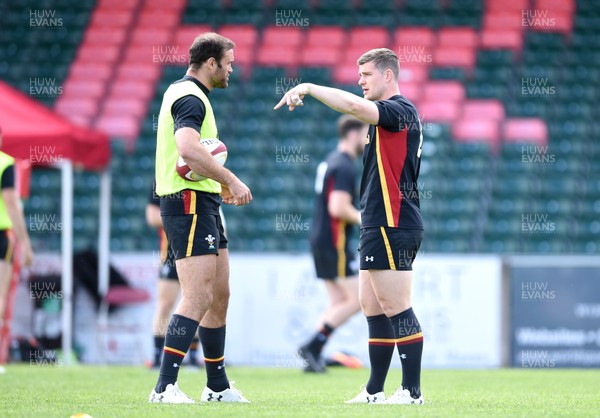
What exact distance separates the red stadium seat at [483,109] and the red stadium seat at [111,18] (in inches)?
250

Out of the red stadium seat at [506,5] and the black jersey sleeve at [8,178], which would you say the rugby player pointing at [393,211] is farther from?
the red stadium seat at [506,5]

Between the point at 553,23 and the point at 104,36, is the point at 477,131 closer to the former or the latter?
the point at 553,23

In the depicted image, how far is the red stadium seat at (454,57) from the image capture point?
18.1 metres

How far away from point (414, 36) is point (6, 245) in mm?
10066

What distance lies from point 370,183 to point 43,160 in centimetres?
692

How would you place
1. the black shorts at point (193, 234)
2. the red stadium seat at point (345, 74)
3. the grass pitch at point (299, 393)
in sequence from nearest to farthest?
the grass pitch at point (299, 393), the black shorts at point (193, 234), the red stadium seat at point (345, 74)

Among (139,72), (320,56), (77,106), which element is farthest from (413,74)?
(77,106)

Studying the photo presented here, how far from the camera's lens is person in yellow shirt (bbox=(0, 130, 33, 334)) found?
1000 cm

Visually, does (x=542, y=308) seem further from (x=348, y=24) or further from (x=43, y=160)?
(x=348, y=24)

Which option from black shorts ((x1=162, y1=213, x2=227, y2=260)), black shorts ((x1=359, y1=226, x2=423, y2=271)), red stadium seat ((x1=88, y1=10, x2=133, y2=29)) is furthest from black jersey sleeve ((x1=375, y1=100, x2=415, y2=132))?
red stadium seat ((x1=88, y1=10, x2=133, y2=29))

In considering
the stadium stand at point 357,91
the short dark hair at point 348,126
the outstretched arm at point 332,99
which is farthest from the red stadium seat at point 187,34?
the outstretched arm at point 332,99

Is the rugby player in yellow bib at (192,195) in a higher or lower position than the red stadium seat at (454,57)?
lower

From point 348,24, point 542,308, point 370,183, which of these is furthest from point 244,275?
point 348,24

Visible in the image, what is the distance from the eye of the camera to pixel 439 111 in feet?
56.2
